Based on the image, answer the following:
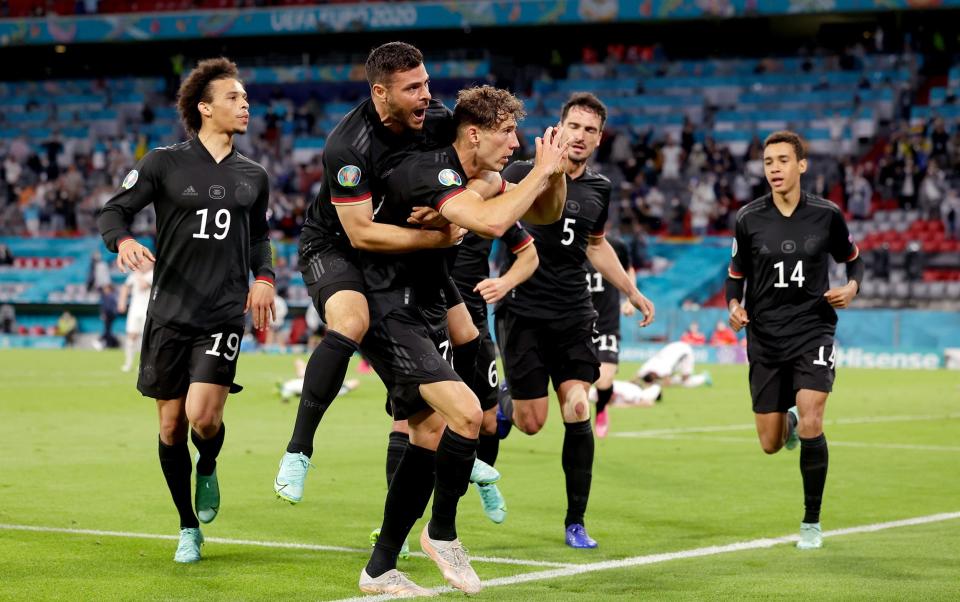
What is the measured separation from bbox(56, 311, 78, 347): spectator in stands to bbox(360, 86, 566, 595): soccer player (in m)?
31.5

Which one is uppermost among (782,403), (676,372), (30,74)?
(30,74)

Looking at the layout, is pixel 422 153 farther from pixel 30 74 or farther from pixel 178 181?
pixel 30 74

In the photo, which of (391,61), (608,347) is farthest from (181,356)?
(608,347)

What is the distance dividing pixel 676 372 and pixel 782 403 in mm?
14275

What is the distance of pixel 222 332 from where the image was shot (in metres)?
7.36

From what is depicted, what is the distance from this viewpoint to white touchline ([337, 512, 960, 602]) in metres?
6.69

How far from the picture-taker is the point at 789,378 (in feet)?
28.6

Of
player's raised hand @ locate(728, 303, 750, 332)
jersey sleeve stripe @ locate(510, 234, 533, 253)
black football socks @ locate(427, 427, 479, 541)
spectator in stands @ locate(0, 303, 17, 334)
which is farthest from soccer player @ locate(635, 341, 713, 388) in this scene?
spectator in stands @ locate(0, 303, 17, 334)

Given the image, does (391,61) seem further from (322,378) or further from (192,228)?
(192,228)

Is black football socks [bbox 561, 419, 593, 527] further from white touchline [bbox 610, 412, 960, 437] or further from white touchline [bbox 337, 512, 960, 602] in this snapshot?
white touchline [bbox 610, 412, 960, 437]

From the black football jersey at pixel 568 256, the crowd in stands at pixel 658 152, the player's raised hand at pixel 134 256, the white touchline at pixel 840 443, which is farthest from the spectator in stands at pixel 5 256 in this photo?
the player's raised hand at pixel 134 256

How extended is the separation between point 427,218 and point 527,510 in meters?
3.61

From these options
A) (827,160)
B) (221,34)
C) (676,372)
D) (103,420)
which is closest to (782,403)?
(103,420)

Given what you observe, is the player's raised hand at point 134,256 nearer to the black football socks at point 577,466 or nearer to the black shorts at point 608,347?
the black football socks at point 577,466
